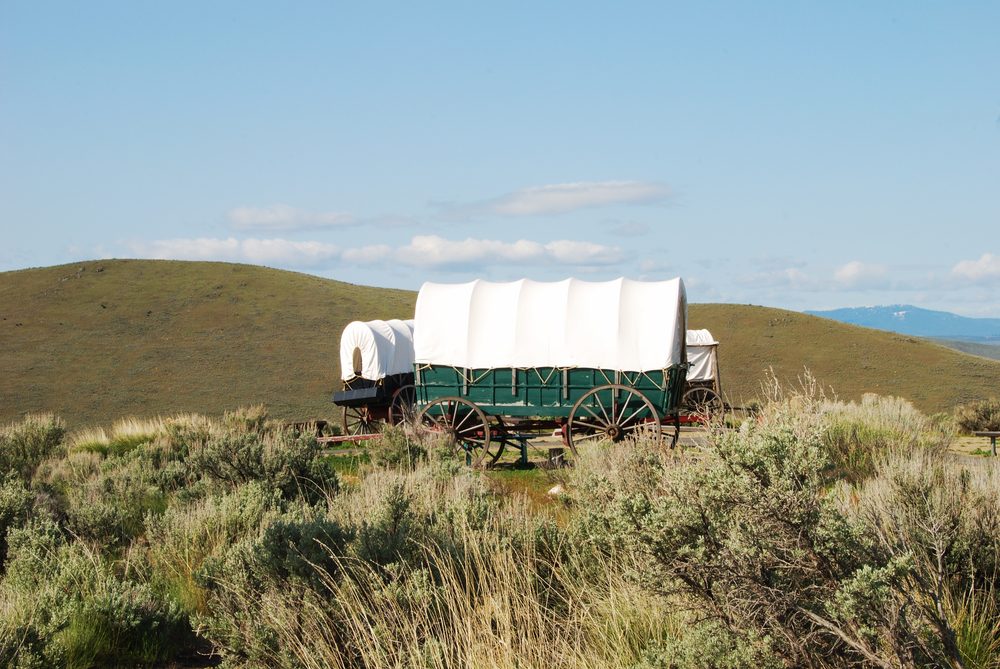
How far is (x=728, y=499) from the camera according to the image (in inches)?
142

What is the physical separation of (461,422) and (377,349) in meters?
7.36

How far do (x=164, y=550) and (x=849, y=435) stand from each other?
8.00m

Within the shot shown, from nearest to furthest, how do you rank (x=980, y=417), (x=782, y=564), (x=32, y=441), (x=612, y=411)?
(x=782, y=564) < (x=612, y=411) < (x=32, y=441) < (x=980, y=417)

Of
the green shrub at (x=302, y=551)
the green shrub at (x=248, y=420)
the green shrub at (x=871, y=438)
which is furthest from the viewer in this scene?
the green shrub at (x=248, y=420)

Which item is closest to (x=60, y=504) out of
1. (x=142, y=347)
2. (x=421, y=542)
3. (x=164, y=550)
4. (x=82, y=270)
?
(x=164, y=550)

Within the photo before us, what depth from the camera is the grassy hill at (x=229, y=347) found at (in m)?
42.6

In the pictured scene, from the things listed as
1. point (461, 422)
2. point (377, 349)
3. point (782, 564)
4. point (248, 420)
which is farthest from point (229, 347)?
point (782, 564)

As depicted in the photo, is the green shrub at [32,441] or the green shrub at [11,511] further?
the green shrub at [32,441]

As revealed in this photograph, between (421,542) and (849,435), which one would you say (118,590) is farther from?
(849,435)

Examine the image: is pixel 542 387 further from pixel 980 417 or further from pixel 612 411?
pixel 980 417

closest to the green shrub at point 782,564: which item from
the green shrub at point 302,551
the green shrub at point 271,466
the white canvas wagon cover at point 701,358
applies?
the green shrub at point 302,551

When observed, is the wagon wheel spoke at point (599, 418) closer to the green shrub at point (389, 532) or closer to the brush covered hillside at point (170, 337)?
the green shrub at point (389, 532)

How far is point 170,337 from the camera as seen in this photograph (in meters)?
52.1

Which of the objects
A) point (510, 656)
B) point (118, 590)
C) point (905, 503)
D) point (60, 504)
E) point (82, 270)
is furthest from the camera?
point (82, 270)
